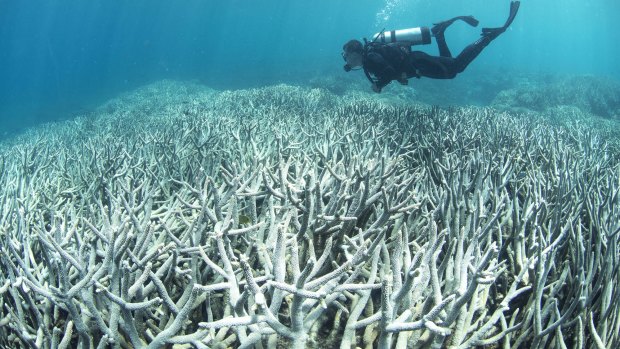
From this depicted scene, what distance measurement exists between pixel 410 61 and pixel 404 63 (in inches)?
8.4

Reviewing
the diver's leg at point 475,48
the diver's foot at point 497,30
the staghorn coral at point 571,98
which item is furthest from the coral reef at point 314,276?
the staghorn coral at point 571,98

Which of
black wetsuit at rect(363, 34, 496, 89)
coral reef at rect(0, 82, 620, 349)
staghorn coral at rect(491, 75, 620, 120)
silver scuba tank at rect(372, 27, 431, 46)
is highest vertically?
silver scuba tank at rect(372, 27, 431, 46)

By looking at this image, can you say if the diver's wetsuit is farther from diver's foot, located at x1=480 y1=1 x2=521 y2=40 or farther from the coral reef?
the coral reef

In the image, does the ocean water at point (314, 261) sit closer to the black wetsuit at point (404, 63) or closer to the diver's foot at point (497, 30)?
the black wetsuit at point (404, 63)

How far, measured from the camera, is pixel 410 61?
25.2ft

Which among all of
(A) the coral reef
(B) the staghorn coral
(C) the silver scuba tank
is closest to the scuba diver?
(C) the silver scuba tank

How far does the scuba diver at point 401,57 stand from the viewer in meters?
7.21

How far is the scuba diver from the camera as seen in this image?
23.7 ft

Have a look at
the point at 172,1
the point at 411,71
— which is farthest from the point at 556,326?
the point at 172,1

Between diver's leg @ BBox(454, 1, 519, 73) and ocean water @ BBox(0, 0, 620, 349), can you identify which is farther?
diver's leg @ BBox(454, 1, 519, 73)

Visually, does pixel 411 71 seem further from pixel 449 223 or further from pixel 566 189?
pixel 449 223

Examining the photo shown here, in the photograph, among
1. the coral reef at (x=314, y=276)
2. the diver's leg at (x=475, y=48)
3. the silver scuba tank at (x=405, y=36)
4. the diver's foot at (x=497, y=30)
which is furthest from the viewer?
the diver's foot at (x=497, y=30)

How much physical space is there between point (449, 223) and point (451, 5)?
131 m

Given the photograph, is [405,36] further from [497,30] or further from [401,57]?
[497,30]
